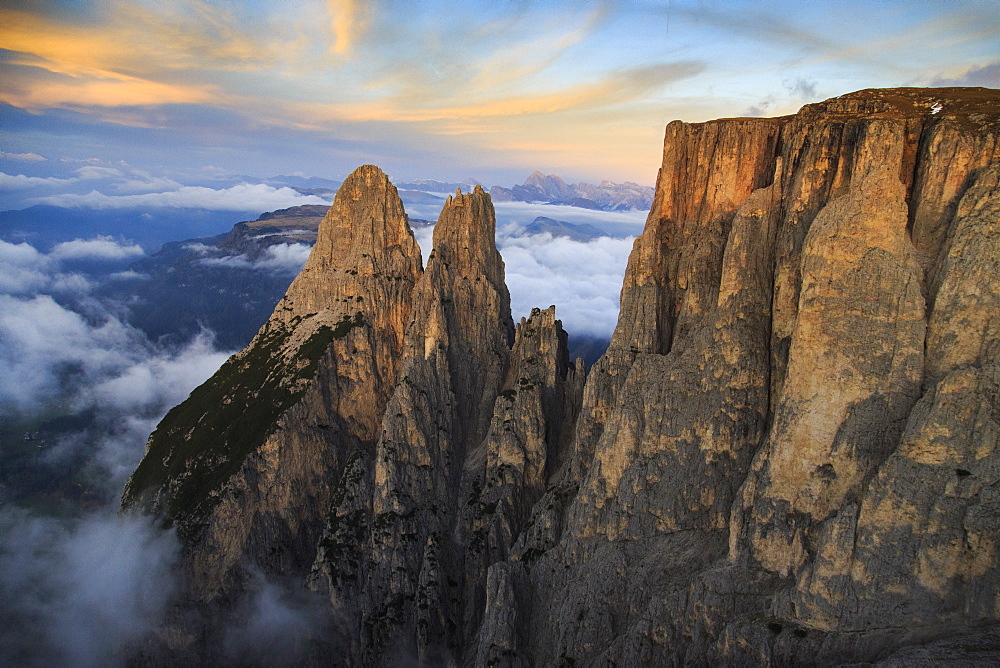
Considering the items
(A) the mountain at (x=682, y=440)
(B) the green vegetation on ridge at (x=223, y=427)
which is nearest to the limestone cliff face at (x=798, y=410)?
(A) the mountain at (x=682, y=440)

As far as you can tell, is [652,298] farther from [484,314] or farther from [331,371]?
[331,371]

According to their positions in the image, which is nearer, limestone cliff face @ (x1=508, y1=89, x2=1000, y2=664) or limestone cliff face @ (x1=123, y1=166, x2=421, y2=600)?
limestone cliff face @ (x1=508, y1=89, x2=1000, y2=664)

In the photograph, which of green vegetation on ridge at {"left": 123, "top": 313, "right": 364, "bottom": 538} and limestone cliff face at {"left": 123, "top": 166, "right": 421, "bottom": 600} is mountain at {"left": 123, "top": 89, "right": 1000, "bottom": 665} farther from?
green vegetation on ridge at {"left": 123, "top": 313, "right": 364, "bottom": 538}

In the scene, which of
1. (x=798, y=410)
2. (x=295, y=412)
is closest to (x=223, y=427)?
(x=295, y=412)

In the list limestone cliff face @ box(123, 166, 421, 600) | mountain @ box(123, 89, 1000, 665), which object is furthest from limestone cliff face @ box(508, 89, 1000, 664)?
limestone cliff face @ box(123, 166, 421, 600)

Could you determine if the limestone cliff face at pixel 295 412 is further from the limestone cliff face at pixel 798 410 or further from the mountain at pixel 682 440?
the limestone cliff face at pixel 798 410

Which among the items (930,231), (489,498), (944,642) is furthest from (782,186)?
(489,498)

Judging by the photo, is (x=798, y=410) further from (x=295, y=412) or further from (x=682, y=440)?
(x=295, y=412)

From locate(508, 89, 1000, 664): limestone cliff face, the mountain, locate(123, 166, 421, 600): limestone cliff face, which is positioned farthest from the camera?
locate(123, 166, 421, 600): limestone cliff face

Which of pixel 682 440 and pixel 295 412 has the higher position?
pixel 682 440
